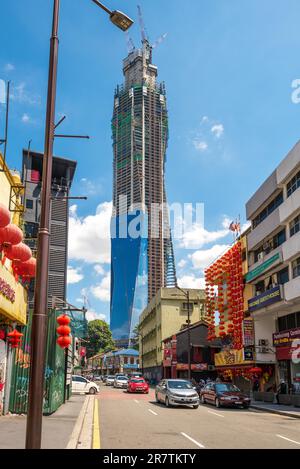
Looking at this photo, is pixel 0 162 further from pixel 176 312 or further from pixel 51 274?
pixel 176 312

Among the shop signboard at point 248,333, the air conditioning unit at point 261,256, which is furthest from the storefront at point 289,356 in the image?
the air conditioning unit at point 261,256

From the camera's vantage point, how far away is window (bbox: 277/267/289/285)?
3425cm

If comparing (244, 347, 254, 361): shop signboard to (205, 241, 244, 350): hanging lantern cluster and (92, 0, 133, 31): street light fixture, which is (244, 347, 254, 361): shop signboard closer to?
(205, 241, 244, 350): hanging lantern cluster

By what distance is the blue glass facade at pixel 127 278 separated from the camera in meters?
162

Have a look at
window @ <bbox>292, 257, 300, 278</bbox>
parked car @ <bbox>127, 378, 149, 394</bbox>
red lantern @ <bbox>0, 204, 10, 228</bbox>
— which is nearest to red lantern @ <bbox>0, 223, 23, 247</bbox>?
red lantern @ <bbox>0, 204, 10, 228</bbox>

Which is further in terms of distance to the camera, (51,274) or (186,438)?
(51,274)

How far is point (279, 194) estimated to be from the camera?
35781 millimetres

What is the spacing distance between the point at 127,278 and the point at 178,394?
13891cm

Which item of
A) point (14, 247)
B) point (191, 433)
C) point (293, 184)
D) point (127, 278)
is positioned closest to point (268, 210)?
point (293, 184)

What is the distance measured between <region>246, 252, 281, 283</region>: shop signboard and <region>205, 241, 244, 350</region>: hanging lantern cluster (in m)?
2.20

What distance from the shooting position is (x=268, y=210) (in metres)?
38.1

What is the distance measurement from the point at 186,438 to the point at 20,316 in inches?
331

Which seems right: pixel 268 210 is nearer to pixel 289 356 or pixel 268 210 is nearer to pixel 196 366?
pixel 289 356
